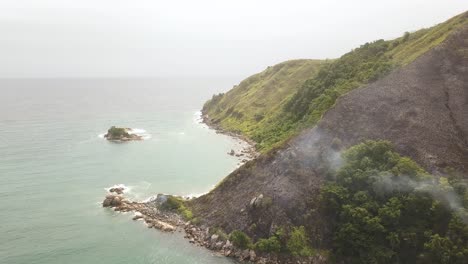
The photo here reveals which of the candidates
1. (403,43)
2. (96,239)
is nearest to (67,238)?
(96,239)

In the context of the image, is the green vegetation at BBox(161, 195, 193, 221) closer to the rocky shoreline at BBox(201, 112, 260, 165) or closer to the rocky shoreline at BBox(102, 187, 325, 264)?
the rocky shoreline at BBox(102, 187, 325, 264)

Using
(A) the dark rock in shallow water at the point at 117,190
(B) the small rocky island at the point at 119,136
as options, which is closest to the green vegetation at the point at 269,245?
(A) the dark rock in shallow water at the point at 117,190

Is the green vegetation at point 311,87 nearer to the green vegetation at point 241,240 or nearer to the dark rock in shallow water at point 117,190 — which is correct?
the green vegetation at point 241,240

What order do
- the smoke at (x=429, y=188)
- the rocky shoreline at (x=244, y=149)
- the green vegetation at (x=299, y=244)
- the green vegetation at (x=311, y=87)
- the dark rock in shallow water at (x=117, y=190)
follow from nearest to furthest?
the smoke at (x=429, y=188) < the green vegetation at (x=299, y=244) < the dark rock in shallow water at (x=117, y=190) < the green vegetation at (x=311, y=87) < the rocky shoreline at (x=244, y=149)

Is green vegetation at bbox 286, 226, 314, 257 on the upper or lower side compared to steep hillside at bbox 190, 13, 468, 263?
lower

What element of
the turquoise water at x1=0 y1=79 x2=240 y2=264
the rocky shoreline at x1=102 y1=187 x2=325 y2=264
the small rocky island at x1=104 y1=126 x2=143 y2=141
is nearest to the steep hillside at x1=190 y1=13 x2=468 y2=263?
the rocky shoreline at x1=102 y1=187 x2=325 y2=264
